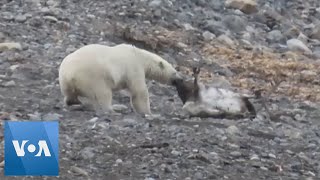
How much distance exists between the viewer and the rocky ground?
22.7 feet

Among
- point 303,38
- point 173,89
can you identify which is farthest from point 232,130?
point 303,38

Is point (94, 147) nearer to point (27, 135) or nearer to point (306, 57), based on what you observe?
point (27, 135)

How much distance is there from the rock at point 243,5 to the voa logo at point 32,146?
9271 mm

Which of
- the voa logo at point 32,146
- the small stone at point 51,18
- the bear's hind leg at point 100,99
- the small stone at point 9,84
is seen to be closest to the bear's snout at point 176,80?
the bear's hind leg at point 100,99

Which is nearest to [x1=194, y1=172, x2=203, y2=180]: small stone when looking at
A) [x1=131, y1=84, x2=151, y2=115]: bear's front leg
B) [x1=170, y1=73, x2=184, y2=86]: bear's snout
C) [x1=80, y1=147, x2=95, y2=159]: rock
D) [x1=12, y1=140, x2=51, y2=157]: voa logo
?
[x1=80, y1=147, x2=95, y2=159]: rock

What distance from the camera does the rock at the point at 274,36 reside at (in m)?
13.5

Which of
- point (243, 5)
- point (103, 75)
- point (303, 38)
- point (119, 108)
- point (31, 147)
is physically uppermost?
point (31, 147)

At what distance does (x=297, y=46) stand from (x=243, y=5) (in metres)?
1.62

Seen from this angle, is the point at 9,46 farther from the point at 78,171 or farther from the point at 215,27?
the point at 78,171

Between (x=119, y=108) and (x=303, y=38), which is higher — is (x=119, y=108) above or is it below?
below

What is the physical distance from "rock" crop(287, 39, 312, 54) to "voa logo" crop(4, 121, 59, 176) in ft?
26.5

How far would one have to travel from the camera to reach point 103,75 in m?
8.51

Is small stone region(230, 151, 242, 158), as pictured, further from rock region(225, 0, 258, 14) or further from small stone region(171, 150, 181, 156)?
rock region(225, 0, 258, 14)

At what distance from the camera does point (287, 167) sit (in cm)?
716
